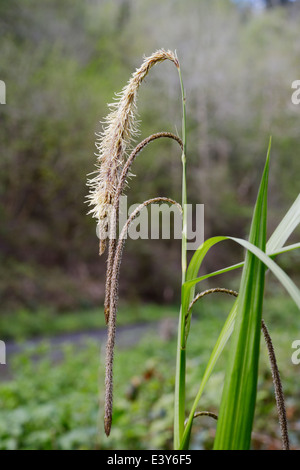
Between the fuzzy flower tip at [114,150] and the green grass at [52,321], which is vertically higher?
the green grass at [52,321]

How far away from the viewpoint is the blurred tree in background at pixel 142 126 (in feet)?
29.6

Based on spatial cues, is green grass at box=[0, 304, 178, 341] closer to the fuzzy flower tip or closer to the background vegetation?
the background vegetation

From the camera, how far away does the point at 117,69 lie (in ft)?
37.8

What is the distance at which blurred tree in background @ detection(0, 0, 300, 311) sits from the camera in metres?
9.03

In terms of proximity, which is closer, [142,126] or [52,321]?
[52,321]

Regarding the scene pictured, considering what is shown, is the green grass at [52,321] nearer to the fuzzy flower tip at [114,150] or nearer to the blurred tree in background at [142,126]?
the blurred tree in background at [142,126]

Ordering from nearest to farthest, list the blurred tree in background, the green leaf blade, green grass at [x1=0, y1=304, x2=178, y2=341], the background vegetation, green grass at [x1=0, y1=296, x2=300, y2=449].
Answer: the green leaf blade, green grass at [x1=0, y1=296, x2=300, y2=449], green grass at [x1=0, y1=304, x2=178, y2=341], the background vegetation, the blurred tree in background

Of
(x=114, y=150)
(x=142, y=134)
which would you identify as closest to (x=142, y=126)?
(x=142, y=134)

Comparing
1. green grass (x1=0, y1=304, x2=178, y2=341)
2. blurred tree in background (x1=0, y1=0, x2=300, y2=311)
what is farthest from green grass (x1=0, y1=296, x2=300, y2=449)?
blurred tree in background (x1=0, y1=0, x2=300, y2=311)

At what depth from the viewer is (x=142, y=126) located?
10.2 metres

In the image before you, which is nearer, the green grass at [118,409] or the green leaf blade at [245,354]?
the green leaf blade at [245,354]

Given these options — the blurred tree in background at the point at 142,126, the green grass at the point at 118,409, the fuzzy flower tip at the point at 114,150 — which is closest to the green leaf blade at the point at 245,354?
the fuzzy flower tip at the point at 114,150

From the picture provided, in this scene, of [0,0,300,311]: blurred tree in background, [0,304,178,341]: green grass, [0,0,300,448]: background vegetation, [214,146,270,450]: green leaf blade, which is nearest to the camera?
[214,146,270,450]: green leaf blade

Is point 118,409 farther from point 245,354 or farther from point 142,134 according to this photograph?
point 142,134
